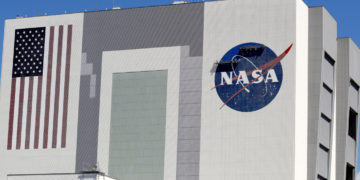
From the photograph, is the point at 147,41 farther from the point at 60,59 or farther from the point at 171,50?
the point at 60,59

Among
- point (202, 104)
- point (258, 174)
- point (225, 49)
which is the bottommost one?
point (258, 174)

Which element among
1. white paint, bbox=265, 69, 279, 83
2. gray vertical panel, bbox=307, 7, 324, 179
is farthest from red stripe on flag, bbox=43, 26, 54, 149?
gray vertical panel, bbox=307, 7, 324, 179

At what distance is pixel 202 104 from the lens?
11331 centimetres

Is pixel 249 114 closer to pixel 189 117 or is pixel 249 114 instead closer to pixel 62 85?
pixel 189 117

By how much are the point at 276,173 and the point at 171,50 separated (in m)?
21.5

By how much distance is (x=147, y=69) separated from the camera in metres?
118

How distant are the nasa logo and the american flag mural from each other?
2238cm

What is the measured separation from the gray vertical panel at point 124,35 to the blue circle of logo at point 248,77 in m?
4.63

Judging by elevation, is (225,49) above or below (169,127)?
above

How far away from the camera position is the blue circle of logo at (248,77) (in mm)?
110750

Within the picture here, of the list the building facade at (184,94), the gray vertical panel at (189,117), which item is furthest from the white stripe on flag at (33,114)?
the gray vertical panel at (189,117)

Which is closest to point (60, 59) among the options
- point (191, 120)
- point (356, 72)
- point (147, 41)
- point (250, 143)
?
point (147, 41)

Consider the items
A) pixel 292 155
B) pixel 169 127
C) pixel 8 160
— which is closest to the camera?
pixel 292 155

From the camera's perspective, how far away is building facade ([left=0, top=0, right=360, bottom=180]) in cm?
11031
